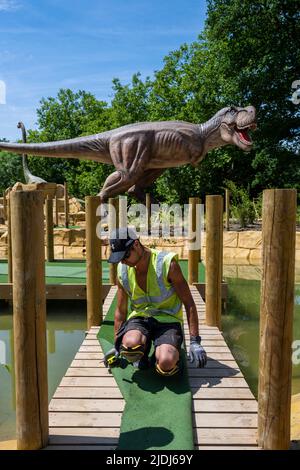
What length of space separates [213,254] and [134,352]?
60.2 inches

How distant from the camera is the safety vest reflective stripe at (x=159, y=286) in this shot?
8.98 ft

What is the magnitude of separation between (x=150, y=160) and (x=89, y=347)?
409cm

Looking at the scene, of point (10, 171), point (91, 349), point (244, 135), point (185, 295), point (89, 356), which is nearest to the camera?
point (185, 295)

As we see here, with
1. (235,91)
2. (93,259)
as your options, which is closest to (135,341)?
(93,259)

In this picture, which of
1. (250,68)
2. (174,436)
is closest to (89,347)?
(174,436)

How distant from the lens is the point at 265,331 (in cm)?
194

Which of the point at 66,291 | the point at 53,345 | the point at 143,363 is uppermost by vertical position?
the point at 143,363

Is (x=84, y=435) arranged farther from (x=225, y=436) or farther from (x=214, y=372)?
(x=214, y=372)

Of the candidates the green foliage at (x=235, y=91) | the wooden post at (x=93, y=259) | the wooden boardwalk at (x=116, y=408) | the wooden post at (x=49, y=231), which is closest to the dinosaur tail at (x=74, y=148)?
the wooden post at (x=49, y=231)

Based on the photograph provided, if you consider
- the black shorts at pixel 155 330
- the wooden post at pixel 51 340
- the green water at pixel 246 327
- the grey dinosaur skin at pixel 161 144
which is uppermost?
the grey dinosaur skin at pixel 161 144

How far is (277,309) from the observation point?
6.24 feet

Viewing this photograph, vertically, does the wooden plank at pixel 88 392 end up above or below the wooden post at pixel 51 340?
above

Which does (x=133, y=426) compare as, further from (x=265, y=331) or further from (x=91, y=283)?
(x=91, y=283)

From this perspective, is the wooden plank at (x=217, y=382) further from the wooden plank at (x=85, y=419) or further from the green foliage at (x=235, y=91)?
the green foliage at (x=235, y=91)
